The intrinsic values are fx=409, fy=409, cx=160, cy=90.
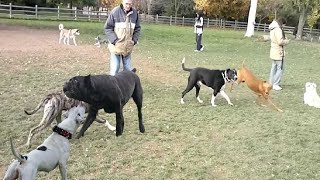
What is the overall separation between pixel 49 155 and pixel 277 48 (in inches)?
319

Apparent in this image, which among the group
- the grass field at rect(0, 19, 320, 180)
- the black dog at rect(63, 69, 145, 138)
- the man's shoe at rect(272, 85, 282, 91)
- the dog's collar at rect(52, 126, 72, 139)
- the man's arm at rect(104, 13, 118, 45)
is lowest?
the grass field at rect(0, 19, 320, 180)

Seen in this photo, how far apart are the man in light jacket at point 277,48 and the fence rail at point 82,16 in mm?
26218

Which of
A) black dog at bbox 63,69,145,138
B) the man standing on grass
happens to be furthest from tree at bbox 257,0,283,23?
black dog at bbox 63,69,145,138

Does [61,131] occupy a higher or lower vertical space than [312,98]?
higher

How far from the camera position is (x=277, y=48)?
10695 mm

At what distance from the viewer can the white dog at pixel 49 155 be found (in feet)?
11.9

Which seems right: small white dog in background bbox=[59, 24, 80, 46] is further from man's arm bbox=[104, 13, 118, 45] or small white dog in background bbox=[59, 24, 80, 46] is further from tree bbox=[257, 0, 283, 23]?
tree bbox=[257, 0, 283, 23]

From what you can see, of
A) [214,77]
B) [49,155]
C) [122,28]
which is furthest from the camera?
[214,77]

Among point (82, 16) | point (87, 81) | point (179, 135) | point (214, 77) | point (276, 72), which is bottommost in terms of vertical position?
point (179, 135)

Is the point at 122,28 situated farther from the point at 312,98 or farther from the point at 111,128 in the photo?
the point at 312,98

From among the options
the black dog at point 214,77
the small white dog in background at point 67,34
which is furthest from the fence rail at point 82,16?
the black dog at point 214,77

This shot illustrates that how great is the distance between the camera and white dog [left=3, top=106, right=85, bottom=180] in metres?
3.62

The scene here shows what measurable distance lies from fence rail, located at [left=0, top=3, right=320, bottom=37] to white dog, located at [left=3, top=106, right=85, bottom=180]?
99.6 ft

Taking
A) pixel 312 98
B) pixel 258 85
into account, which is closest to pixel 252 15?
pixel 312 98
